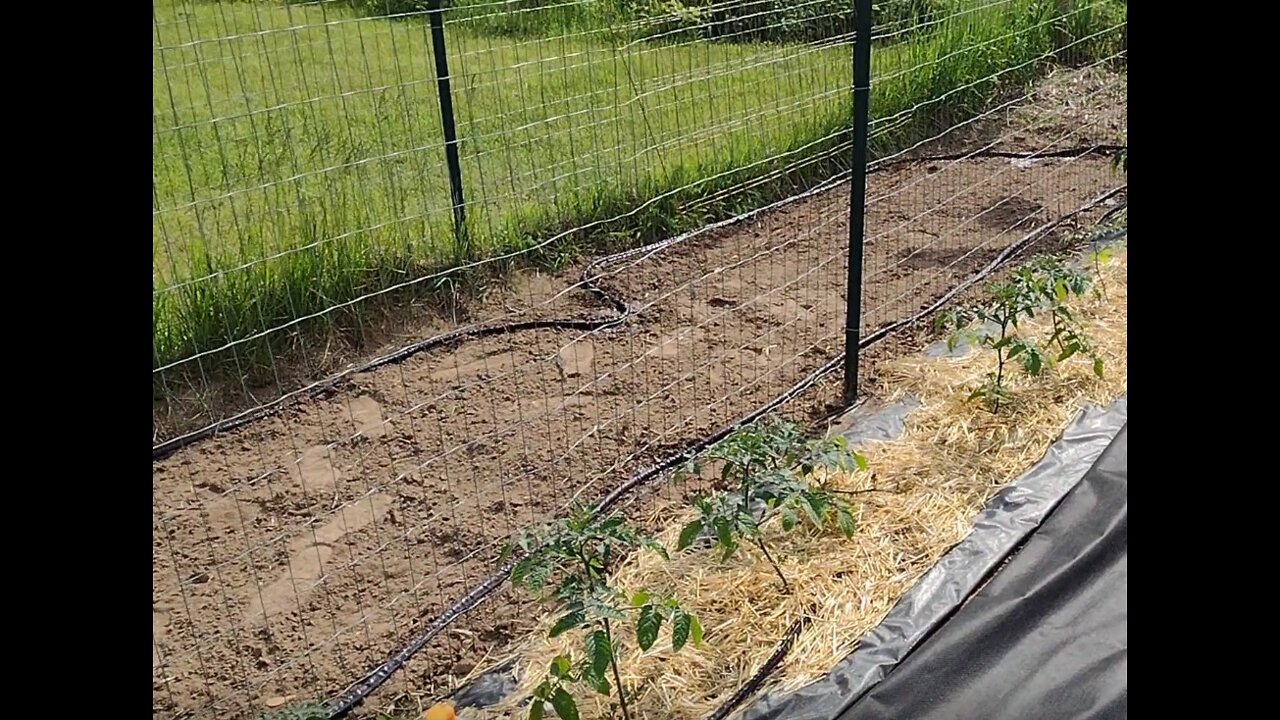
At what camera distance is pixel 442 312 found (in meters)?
4.12

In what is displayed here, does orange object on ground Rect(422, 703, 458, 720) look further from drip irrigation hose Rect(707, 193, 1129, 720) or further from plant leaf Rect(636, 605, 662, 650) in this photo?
drip irrigation hose Rect(707, 193, 1129, 720)

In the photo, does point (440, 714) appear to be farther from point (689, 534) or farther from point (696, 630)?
point (689, 534)

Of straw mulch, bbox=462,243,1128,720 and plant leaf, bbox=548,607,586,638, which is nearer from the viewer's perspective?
plant leaf, bbox=548,607,586,638

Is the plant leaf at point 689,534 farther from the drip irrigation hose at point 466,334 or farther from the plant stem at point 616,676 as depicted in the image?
the drip irrigation hose at point 466,334

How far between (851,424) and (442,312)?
5.32ft

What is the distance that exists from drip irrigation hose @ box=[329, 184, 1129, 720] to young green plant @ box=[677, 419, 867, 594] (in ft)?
0.83

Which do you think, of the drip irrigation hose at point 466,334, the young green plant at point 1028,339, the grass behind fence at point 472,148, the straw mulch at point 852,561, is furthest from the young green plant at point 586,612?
the young green plant at point 1028,339

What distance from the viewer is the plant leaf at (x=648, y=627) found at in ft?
6.85

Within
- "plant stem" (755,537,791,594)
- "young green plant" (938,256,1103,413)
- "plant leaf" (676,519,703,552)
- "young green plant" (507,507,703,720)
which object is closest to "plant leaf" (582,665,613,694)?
"young green plant" (507,507,703,720)

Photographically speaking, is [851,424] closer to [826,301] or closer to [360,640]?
[826,301]

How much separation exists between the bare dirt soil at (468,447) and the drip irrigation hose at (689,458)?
0.11 ft

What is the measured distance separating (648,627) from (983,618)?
761 millimetres

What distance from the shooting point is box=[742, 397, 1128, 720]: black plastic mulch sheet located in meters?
2.18
